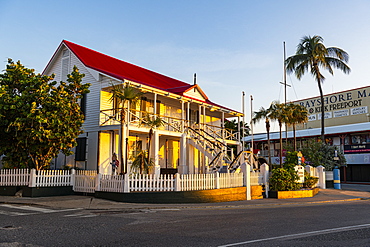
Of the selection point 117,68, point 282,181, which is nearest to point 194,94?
point 117,68

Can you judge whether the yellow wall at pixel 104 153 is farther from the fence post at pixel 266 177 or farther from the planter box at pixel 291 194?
the planter box at pixel 291 194

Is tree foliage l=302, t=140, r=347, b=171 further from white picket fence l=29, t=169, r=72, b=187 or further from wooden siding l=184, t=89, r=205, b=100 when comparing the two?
white picket fence l=29, t=169, r=72, b=187

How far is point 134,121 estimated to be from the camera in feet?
63.5

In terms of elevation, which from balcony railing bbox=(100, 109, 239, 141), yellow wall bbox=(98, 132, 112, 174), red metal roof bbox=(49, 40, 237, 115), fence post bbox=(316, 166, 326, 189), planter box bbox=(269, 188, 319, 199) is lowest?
planter box bbox=(269, 188, 319, 199)

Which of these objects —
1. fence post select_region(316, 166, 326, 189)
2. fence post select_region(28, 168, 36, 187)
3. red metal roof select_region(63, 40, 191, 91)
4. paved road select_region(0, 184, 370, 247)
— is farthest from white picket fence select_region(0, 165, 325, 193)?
fence post select_region(316, 166, 326, 189)

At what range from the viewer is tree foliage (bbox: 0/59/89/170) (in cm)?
1616

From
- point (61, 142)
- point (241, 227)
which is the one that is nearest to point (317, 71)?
point (61, 142)

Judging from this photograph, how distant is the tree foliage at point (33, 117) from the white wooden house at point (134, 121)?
2392 millimetres

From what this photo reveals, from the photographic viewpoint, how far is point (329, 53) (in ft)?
108

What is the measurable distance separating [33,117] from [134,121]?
5.42 meters

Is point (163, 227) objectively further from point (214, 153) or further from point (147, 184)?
point (214, 153)

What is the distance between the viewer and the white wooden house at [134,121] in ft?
66.1

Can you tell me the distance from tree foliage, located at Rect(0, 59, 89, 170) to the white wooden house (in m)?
2.39

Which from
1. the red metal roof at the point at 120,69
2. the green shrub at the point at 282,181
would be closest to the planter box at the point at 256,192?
the green shrub at the point at 282,181
